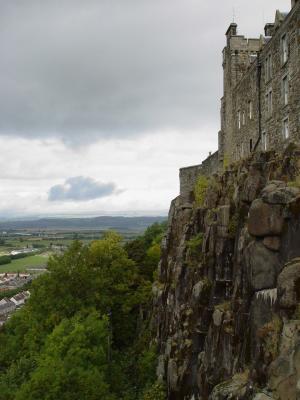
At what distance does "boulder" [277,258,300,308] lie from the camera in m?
11.4

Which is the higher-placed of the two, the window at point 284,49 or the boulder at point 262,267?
the window at point 284,49

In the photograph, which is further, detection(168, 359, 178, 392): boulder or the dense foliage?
the dense foliage

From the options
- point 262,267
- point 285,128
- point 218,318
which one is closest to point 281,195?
point 262,267

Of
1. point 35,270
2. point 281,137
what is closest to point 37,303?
point 281,137

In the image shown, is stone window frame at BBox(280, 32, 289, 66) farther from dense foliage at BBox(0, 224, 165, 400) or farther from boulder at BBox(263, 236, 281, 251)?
dense foliage at BBox(0, 224, 165, 400)

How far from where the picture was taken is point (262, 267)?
14.0 metres

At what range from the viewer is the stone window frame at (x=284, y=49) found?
23.6 metres

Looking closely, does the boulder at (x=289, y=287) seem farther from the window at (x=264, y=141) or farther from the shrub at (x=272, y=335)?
the window at (x=264, y=141)

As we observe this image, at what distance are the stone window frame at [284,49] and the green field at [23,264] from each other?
506 feet

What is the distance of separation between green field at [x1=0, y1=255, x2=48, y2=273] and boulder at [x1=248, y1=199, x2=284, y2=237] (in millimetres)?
159757

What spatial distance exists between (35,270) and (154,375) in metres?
142

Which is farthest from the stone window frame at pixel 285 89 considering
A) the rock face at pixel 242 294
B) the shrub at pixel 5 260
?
the shrub at pixel 5 260

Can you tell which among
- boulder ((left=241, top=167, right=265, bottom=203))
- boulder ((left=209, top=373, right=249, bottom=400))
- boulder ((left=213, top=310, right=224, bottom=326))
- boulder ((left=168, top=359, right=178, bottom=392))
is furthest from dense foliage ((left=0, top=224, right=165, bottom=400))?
boulder ((left=241, top=167, right=265, bottom=203))

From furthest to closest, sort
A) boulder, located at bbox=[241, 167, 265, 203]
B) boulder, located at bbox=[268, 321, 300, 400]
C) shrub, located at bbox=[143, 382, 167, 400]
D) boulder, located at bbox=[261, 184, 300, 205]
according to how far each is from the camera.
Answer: shrub, located at bbox=[143, 382, 167, 400] < boulder, located at bbox=[241, 167, 265, 203] < boulder, located at bbox=[261, 184, 300, 205] < boulder, located at bbox=[268, 321, 300, 400]
